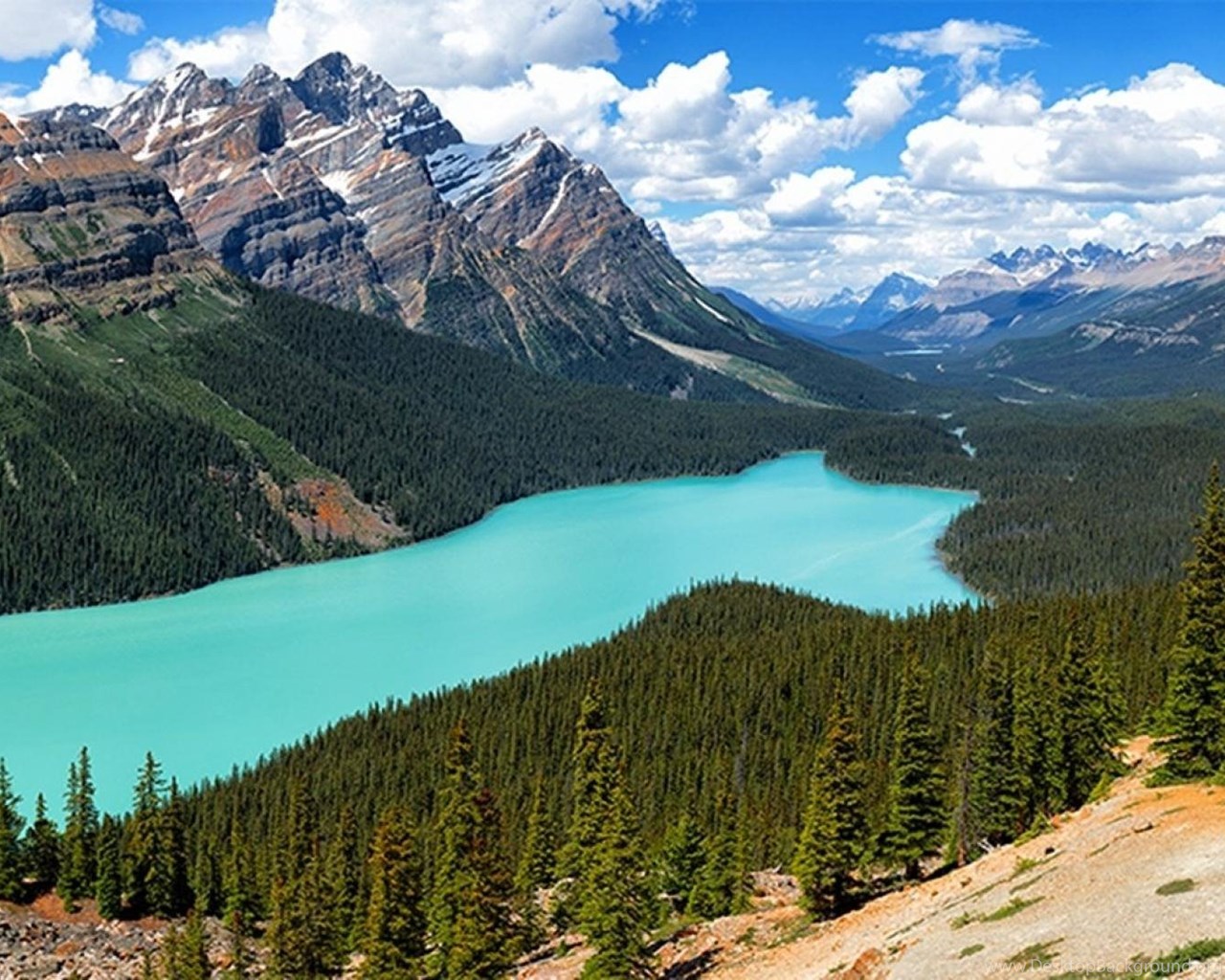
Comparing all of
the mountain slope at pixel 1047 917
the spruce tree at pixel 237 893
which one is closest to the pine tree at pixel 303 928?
the spruce tree at pixel 237 893

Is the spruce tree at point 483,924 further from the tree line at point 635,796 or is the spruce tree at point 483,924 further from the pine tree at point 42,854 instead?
the pine tree at point 42,854

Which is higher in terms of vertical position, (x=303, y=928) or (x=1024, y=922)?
(x=1024, y=922)

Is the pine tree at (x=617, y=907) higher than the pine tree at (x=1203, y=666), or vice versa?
the pine tree at (x=1203, y=666)

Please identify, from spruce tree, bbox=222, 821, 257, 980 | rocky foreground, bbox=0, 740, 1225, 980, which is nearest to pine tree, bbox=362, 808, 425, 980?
rocky foreground, bbox=0, 740, 1225, 980

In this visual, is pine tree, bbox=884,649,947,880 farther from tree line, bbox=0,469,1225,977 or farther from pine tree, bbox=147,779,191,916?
pine tree, bbox=147,779,191,916

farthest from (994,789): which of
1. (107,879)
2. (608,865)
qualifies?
(107,879)

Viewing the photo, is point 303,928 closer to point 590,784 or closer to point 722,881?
point 590,784

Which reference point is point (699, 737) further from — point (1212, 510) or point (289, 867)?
point (1212, 510)
